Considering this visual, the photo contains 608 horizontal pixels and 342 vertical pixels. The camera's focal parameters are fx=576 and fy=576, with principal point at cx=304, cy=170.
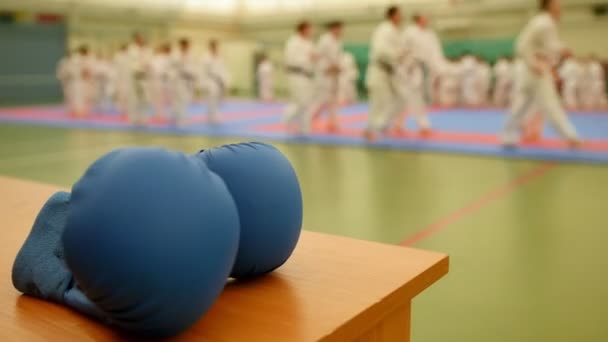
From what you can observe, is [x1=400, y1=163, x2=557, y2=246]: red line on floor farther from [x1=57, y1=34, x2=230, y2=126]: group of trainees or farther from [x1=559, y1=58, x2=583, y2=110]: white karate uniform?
[x1=559, y1=58, x2=583, y2=110]: white karate uniform

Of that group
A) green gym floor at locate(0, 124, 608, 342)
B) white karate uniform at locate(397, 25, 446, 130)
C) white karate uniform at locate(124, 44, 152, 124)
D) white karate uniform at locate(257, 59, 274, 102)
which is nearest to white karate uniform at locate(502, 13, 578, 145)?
green gym floor at locate(0, 124, 608, 342)

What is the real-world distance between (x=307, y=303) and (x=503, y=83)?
54.5 feet

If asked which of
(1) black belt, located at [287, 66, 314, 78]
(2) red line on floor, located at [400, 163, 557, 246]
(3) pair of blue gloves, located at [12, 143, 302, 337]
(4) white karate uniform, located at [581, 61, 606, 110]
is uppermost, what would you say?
(1) black belt, located at [287, 66, 314, 78]

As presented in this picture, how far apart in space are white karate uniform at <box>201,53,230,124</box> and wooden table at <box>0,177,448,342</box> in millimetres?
10576

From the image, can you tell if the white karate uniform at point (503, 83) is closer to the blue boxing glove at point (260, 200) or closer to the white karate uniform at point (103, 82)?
the white karate uniform at point (103, 82)

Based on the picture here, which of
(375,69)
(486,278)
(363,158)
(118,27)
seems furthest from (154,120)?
(486,278)

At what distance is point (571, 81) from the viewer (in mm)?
15375

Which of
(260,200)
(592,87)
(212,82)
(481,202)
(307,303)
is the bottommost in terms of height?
(481,202)

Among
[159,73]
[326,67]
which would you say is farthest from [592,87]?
[159,73]

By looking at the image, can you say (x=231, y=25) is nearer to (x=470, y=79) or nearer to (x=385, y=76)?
(x=470, y=79)

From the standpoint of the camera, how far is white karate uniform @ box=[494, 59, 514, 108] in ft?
54.4

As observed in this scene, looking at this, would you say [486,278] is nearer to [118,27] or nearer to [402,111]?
[402,111]

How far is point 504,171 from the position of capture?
655 centimetres

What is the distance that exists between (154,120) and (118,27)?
32.8 ft
